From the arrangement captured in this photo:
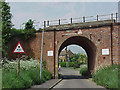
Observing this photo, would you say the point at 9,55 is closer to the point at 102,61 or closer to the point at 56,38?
the point at 56,38

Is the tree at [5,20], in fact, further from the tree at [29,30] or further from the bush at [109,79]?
the bush at [109,79]

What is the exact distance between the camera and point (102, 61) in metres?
22.5

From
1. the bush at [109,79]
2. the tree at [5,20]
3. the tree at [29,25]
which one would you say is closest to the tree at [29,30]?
the tree at [29,25]

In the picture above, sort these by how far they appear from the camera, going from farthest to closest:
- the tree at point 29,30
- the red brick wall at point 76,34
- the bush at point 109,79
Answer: the tree at point 29,30, the red brick wall at point 76,34, the bush at point 109,79

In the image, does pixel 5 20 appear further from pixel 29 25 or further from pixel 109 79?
pixel 109 79

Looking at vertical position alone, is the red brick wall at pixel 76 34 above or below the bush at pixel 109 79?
above

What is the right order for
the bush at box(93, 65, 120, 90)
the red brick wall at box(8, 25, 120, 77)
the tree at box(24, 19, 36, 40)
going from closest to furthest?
the bush at box(93, 65, 120, 90) → the red brick wall at box(8, 25, 120, 77) → the tree at box(24, 19, 36, 40)

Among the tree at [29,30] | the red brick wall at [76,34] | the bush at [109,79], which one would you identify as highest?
the tree at [29,30]

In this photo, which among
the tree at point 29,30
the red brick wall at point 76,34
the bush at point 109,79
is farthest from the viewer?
the tree at point 29,30

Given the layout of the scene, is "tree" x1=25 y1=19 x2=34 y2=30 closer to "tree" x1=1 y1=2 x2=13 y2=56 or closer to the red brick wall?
the red brick wall

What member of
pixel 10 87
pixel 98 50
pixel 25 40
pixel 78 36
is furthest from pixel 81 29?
pixel 10 87

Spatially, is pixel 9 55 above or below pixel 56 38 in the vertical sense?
below

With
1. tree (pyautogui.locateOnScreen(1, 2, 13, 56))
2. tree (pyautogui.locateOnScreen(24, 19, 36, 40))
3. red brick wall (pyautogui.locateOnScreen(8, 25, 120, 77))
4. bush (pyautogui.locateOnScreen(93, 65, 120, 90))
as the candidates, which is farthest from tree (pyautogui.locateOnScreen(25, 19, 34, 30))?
bush (pyautogui.locateOnScreen(93, 65, 120, 90))

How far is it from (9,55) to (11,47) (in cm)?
114
